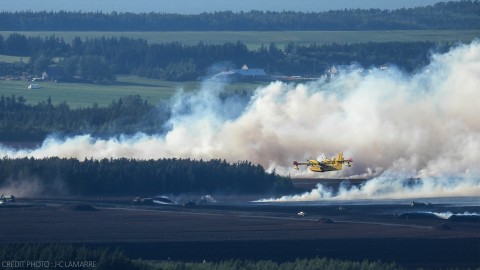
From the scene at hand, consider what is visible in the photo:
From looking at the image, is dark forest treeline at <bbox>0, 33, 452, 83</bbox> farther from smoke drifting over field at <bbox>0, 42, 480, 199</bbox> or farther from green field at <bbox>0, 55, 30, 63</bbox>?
smoke drifting over field at <bbox>0, 42, 480, 199</bbox>

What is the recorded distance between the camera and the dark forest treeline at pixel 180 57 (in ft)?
583

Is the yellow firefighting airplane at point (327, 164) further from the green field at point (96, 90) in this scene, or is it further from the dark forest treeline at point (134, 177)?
the green field at point (96, 90)

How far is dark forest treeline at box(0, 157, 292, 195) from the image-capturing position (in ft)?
346

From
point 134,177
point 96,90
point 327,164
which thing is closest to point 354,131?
point 327,164

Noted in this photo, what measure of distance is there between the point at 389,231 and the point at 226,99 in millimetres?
57541

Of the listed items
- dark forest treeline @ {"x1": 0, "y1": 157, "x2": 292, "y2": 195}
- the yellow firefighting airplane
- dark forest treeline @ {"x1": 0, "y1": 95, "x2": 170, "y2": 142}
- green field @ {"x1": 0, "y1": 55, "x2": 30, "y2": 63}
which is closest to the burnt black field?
dark forest treeline @ {"x1": 0, "y1": 157, "x2": 292, "y2": 195}

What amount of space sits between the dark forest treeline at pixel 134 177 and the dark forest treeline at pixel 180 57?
220 ft

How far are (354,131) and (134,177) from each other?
859 inches

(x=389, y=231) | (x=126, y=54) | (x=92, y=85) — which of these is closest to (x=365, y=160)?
(x=389, y=231)

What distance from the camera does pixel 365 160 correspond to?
389 feet

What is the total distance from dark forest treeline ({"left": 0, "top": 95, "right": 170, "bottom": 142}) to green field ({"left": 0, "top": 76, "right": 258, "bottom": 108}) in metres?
5.32

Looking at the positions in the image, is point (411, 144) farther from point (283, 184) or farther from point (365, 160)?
point (283, 184)

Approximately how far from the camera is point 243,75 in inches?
6860

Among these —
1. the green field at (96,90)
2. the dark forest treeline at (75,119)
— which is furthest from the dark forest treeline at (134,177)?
the green field at (96,90)
